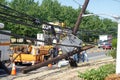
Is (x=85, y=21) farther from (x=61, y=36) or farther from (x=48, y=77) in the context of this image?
(x=48, y=77)

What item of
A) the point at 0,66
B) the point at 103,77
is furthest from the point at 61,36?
the point at 103,77

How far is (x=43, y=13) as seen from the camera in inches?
3113

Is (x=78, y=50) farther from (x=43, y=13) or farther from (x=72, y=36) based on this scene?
(x=43, y=13)

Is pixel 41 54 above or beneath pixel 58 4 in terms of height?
beneath

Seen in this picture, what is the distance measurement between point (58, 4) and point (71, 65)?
226 ft

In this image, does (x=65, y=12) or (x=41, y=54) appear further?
(x=65, y=12)

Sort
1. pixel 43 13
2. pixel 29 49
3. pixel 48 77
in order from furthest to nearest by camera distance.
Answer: pixel 43 13, pixel 29 49, pixel 48 77

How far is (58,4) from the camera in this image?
90.8 m

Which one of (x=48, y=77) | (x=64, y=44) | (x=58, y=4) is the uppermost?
(x=58, y=4)

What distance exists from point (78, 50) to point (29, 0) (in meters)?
62.8

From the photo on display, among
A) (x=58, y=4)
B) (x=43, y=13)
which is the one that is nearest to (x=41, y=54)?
(x=43, y=13)

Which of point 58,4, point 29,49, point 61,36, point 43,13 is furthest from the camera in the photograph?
point 58,4

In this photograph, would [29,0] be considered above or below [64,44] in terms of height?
above

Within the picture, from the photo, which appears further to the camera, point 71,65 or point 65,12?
point 65,12
